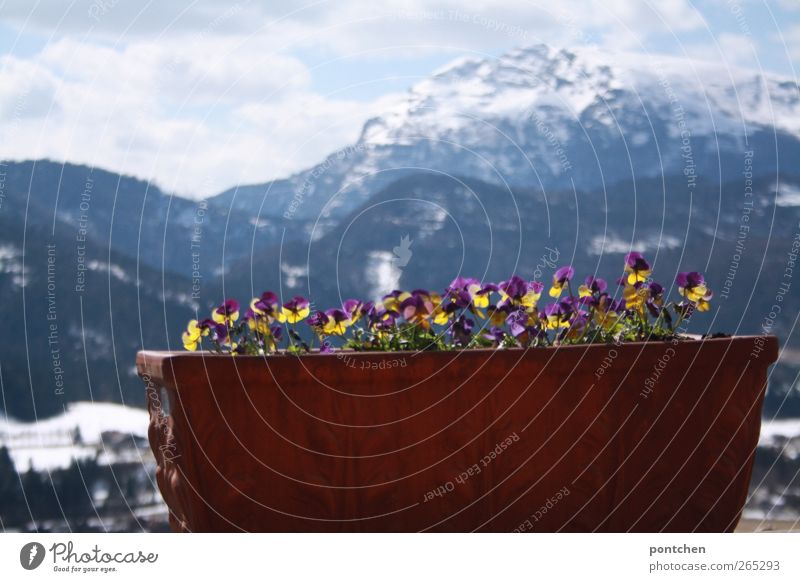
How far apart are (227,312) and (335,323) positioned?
442 mm

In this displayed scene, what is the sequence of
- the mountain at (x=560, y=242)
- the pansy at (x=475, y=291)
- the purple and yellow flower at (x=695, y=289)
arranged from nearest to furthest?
1. the pansy at (x=475, y=291)
2. the purple and yellow flower at (x=695, y=289)
3. the mountain at (x=560, y=242)

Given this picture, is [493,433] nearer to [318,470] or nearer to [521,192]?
[318,470]

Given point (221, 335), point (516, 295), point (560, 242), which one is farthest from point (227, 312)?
point (560, 242)

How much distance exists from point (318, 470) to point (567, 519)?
3.22ft

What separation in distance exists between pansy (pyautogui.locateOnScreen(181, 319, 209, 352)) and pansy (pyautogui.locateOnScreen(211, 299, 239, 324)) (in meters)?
0.06

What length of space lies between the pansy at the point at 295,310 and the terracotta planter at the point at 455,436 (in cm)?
49

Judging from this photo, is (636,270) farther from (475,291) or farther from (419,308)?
(419,308)

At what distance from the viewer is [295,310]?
3945mm

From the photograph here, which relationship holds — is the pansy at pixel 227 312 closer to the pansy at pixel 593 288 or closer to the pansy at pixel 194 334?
the pansy at pixel 194 334

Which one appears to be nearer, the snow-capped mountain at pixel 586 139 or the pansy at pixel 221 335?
the pansy at pixel 221 335

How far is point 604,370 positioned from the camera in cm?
364

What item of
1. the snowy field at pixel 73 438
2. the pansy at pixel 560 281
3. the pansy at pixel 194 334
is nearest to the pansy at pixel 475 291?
the pansy at pixel 560 281

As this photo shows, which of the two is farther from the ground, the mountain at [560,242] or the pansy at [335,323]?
the mountain at [560,242]

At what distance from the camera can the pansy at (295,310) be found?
3924 mm
